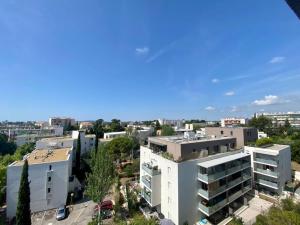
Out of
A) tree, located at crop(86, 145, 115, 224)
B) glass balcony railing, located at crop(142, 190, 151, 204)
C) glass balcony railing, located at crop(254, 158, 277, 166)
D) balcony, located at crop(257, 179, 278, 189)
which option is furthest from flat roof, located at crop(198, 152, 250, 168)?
tree, located at crop(86, 145, 115, 224)

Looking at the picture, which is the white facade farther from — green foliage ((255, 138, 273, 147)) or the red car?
green foliage ((255, 138, 273, 147))

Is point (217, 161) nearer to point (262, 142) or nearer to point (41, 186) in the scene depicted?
point (262, 142)

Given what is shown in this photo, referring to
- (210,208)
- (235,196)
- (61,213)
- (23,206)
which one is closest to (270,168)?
(235,196)

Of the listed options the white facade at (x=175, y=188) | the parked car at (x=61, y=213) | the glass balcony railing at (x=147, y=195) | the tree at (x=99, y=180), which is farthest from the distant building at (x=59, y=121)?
the white facade at (x=175, y=188)

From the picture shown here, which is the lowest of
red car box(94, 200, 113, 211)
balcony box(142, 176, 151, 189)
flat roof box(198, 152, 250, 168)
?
A: red car box(94, 200, 113, 211)

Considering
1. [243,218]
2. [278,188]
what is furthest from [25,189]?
[278,188]

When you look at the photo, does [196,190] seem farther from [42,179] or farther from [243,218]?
[42,179]
